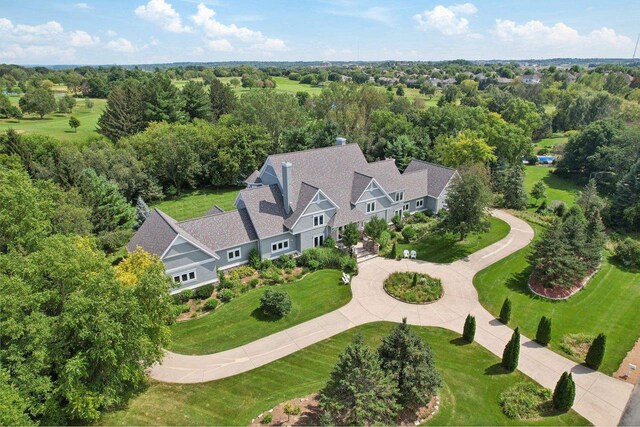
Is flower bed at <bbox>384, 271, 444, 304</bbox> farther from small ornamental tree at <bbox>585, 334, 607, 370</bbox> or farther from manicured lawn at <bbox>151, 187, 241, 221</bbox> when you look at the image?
manicured lawn at <bbox>151, 187, 241, 221</bbox>

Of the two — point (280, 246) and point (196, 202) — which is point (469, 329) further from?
point (196, 202)

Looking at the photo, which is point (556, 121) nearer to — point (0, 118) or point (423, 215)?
point (423, 215)

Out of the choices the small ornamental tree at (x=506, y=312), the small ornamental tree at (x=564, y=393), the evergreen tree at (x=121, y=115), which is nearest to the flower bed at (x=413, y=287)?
the small ornamental tree at (x=506, y=312)

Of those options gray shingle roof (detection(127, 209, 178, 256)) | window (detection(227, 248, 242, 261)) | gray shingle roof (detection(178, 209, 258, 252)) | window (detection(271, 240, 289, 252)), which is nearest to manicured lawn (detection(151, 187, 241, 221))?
gray shingle roof (detection(178, 209, 258, 252))

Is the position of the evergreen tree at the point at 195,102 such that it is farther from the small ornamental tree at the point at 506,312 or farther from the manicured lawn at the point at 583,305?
the small ornamental tree at the point at 506,312

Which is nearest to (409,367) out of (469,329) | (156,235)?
(469,329)

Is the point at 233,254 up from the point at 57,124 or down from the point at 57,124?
down
